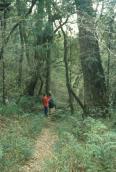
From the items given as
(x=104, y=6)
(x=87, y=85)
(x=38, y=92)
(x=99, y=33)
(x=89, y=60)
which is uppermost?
(x=104, y=6)

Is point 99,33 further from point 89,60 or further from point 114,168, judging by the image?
point 114,168

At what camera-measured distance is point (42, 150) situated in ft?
40.0

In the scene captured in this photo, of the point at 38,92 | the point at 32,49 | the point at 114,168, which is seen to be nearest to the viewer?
the point at 114,168

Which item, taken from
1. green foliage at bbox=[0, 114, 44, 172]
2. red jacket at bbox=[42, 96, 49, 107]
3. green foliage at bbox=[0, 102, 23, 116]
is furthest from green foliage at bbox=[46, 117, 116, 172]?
red jacket at bbox=[42, 96, 49, 107]

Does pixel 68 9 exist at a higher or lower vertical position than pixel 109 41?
higher

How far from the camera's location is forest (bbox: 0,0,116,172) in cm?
945

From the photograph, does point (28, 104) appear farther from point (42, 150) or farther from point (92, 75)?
point (42, 150)

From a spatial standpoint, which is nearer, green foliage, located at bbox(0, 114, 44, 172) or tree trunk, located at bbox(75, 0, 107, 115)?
green foliage, located at bbox(0, 114, 44, 172)

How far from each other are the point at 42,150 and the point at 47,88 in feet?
45.3

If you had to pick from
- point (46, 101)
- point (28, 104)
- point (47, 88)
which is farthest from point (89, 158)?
point (47, 88)

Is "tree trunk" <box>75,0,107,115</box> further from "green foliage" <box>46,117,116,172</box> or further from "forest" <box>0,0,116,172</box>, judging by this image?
"green foliage" <box>46,117,116,172</box>

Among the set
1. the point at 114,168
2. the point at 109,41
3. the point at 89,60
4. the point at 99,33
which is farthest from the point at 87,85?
the point at 114,168

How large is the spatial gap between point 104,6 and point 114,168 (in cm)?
991

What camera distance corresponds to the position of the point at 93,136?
10148 mm
